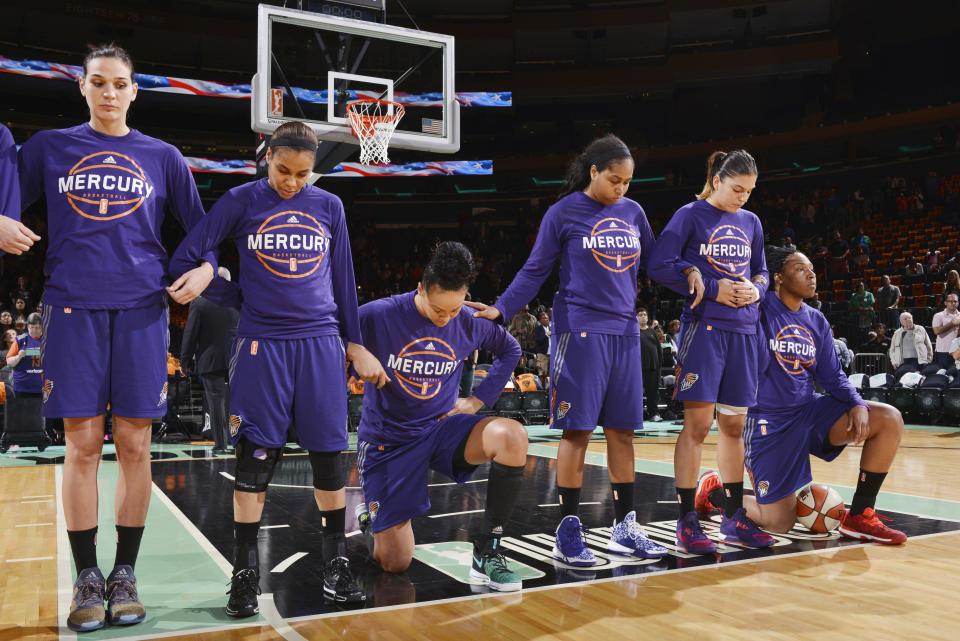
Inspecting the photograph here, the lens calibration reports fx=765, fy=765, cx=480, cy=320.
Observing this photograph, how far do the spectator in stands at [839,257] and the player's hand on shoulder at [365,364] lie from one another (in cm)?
1733

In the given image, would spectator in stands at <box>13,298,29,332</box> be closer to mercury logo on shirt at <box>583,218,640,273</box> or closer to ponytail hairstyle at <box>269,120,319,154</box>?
ponytail hairstyle at <box>269,120,319,154</box>

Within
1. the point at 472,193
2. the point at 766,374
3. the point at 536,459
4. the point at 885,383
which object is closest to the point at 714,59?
the point at 472,193

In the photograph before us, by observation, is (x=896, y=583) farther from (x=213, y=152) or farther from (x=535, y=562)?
(x=213, y=152)

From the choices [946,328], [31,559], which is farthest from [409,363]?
[946,328]

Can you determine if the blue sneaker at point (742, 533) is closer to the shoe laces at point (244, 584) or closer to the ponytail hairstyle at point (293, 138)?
the shoe laces at point (244, 584)

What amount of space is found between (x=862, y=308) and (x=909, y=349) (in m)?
2.54

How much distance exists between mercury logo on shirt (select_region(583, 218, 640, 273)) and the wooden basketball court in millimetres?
1540

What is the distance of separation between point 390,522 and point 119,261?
167 centimetres

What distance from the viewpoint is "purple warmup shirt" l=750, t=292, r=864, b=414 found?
4.46m

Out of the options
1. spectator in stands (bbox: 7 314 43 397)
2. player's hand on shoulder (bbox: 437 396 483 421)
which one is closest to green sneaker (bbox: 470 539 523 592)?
player's hand on shoulder (bbox: 437 396 483 421)

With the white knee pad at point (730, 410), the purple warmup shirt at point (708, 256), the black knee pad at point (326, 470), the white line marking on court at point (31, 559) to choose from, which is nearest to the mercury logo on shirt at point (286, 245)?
the black knee pad at point (326, 470)

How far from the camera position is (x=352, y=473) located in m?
7.19

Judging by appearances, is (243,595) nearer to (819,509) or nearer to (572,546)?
(572,546)

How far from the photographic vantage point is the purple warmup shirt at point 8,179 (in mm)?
2889
